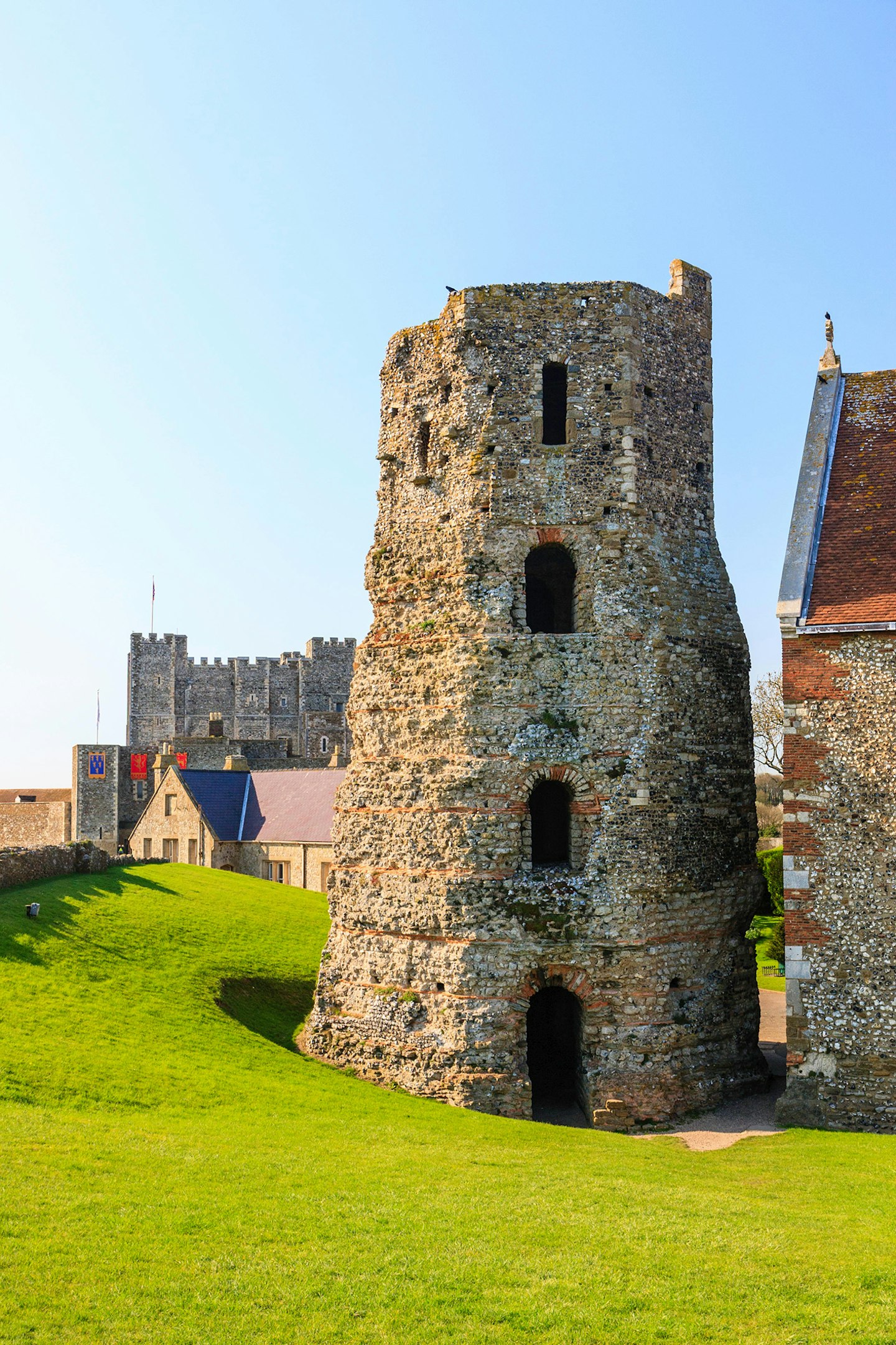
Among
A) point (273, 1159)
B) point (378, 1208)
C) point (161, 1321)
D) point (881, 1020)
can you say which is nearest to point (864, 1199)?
point (881, 1020)

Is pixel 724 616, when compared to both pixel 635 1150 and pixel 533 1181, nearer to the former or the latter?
pixel 635 1150

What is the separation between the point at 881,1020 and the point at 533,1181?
589 centimetres

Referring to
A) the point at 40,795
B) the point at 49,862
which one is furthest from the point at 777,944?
the point at 40,795

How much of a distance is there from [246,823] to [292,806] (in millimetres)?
2465

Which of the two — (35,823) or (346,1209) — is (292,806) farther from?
(35,823)

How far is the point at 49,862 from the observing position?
82.3 feet

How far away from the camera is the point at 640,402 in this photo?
61.1 ft

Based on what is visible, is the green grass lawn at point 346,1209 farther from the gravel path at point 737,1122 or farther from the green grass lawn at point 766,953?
the green grass lawn at point 766,953

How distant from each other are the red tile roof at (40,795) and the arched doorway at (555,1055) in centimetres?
5170

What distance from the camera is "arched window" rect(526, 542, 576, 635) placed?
67.2 ft

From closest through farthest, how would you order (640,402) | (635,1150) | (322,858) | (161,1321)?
(161,1321)
(635,1150)
(640,402)
(322,858)

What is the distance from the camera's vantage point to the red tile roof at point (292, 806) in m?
38.0

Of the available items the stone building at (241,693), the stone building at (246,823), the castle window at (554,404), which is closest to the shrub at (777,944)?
the stone building at (246,823)

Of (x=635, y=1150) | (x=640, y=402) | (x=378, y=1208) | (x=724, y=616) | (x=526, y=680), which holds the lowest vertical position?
(x=635, y=1150)
